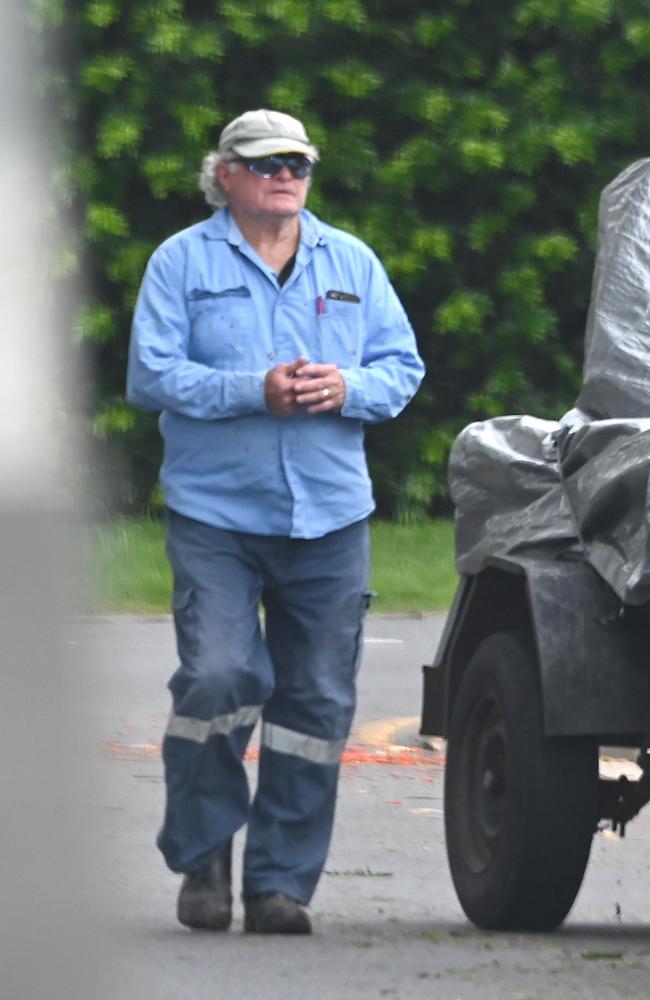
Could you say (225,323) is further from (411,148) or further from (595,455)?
(411,148)

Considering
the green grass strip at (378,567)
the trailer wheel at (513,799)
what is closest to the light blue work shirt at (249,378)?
the trailer wheel at (513,799)

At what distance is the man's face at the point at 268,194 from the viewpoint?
5.75m

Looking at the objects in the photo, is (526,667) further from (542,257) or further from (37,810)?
(542,257)

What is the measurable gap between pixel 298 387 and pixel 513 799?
1.01 m

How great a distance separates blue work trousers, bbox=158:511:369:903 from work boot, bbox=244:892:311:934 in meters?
0.03

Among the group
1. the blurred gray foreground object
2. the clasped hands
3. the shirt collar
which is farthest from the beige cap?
the blurred gray foreground object

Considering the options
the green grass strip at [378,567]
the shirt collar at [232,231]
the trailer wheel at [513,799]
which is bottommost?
the green grass strip at [378,567]

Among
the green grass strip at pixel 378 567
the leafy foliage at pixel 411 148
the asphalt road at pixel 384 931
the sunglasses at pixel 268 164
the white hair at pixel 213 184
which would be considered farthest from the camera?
the leafy foliage at pixel 411 148

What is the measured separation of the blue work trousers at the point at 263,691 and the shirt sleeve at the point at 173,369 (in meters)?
0.27

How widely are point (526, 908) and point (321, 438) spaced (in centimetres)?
114

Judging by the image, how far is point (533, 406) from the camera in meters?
18.2

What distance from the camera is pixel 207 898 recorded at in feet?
18.3

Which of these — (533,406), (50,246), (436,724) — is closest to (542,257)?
(533,406)

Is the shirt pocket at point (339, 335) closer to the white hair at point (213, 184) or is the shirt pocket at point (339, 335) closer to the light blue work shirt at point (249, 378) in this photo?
the light blue work shirt at point (249, 378)
